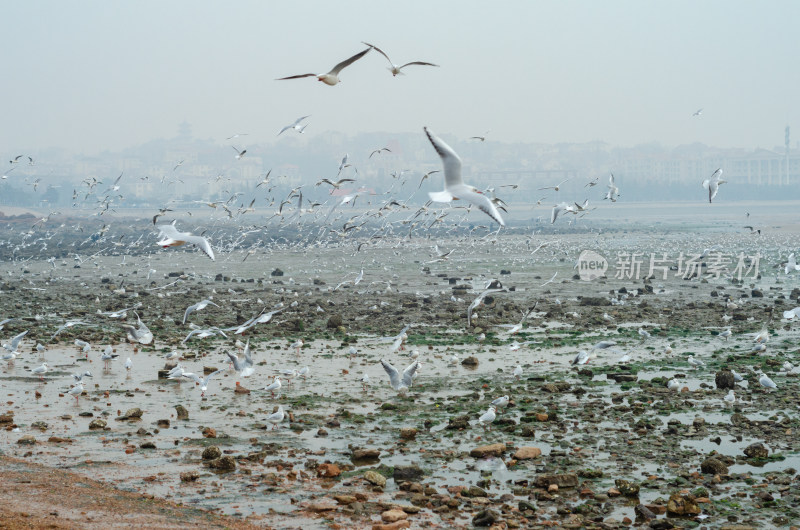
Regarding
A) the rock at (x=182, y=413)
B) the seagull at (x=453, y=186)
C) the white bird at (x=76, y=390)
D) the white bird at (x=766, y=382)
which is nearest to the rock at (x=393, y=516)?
the seagull at (x=453, y=186)

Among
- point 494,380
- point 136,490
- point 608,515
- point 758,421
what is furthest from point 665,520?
point 494,380

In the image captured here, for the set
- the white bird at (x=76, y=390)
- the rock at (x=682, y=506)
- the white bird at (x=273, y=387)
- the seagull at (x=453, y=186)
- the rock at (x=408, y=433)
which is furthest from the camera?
the white bird at (x=273, y=387)

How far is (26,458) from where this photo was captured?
10.2 metres

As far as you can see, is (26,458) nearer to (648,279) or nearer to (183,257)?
(648,279)

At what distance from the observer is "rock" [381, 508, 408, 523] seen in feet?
27.3

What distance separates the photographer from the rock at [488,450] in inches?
408

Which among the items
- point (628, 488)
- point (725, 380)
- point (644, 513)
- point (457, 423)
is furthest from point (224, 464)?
point (725, 380)

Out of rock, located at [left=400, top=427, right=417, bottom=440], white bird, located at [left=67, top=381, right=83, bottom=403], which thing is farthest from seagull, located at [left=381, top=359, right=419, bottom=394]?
white bird, located at [left=67, top=381, right=83, bottom=403]

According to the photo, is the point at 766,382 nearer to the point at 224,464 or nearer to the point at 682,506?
the point at 682,506

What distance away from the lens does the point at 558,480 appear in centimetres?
920

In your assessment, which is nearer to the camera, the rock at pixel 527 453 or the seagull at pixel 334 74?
the seagull at pixel 334 74

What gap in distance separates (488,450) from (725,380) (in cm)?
518

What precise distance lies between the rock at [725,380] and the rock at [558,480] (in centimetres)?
537

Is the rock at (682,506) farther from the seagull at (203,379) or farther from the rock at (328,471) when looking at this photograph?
the seagull at (203,379)
